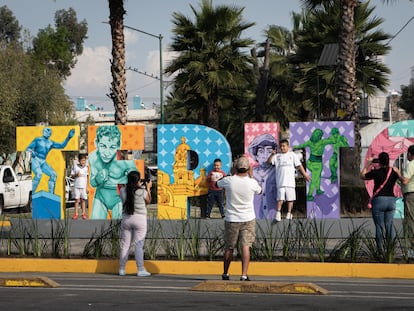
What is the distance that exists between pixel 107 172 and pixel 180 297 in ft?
35.2

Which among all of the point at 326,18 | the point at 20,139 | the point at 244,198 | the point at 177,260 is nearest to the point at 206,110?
the point at 326,18

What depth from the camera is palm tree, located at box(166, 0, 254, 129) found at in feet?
120

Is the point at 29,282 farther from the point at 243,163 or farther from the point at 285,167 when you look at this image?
the point at 285,167

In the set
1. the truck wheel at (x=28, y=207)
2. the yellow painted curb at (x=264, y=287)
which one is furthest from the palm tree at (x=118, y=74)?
the yellow painted curb at (x=264, y=287)

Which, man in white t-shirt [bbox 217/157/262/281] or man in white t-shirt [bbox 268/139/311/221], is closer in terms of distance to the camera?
man in white t-shirt [bbox 217/157/262/281]

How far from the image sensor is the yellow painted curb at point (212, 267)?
15.4 meters

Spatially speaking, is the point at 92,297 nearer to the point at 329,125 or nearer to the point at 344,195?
the point at 329,125

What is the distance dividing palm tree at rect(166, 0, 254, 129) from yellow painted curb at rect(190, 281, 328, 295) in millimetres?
23647

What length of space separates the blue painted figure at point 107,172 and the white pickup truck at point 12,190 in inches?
370

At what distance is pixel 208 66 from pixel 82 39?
70.8 metres

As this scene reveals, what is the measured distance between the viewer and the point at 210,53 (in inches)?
1452

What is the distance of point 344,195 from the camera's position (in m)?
28.1

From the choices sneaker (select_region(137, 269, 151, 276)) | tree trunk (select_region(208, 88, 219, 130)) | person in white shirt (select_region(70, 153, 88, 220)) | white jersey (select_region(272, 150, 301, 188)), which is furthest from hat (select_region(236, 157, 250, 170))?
tree trunk (select_region(208, 88, 219, 130))

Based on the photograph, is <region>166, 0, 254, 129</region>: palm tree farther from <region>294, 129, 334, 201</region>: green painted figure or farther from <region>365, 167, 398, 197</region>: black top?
<region>365, 167, 398, 197</region>: black top
